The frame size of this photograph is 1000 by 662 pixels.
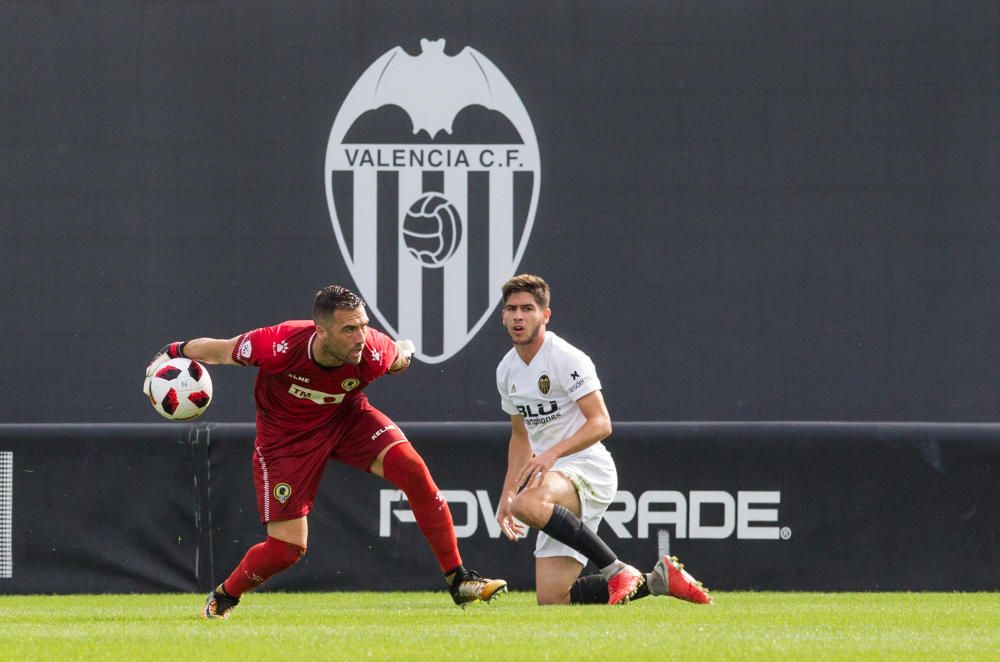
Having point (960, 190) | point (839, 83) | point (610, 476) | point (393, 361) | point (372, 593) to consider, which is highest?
point (839, 83)

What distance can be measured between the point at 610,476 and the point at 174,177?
3.86m

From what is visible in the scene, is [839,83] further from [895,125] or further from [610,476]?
[610,476]

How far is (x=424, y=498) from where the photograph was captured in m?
6.79

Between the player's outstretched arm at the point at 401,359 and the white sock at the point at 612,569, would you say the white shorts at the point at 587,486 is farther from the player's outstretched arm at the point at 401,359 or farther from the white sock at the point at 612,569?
the player's outstretched arm at the point at 401,359

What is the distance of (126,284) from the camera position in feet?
31.9

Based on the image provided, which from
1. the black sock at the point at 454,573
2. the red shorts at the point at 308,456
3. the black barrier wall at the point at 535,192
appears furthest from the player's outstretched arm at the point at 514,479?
the black barrier wall at the point at 535,192

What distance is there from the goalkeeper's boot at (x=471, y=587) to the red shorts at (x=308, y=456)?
675mm

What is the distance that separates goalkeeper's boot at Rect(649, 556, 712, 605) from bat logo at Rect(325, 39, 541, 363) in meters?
3.06

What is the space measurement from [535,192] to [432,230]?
710 mm

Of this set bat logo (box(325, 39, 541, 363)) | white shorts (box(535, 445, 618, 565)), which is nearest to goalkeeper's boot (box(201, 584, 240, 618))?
white shorts (box(535, 445, 618, 565))

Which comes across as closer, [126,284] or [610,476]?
[610,476]

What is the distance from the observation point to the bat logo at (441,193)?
31.5 feet

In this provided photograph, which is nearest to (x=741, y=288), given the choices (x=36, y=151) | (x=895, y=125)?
(x=895, y=125)

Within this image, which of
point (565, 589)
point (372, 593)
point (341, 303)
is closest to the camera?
point (341, 303)
